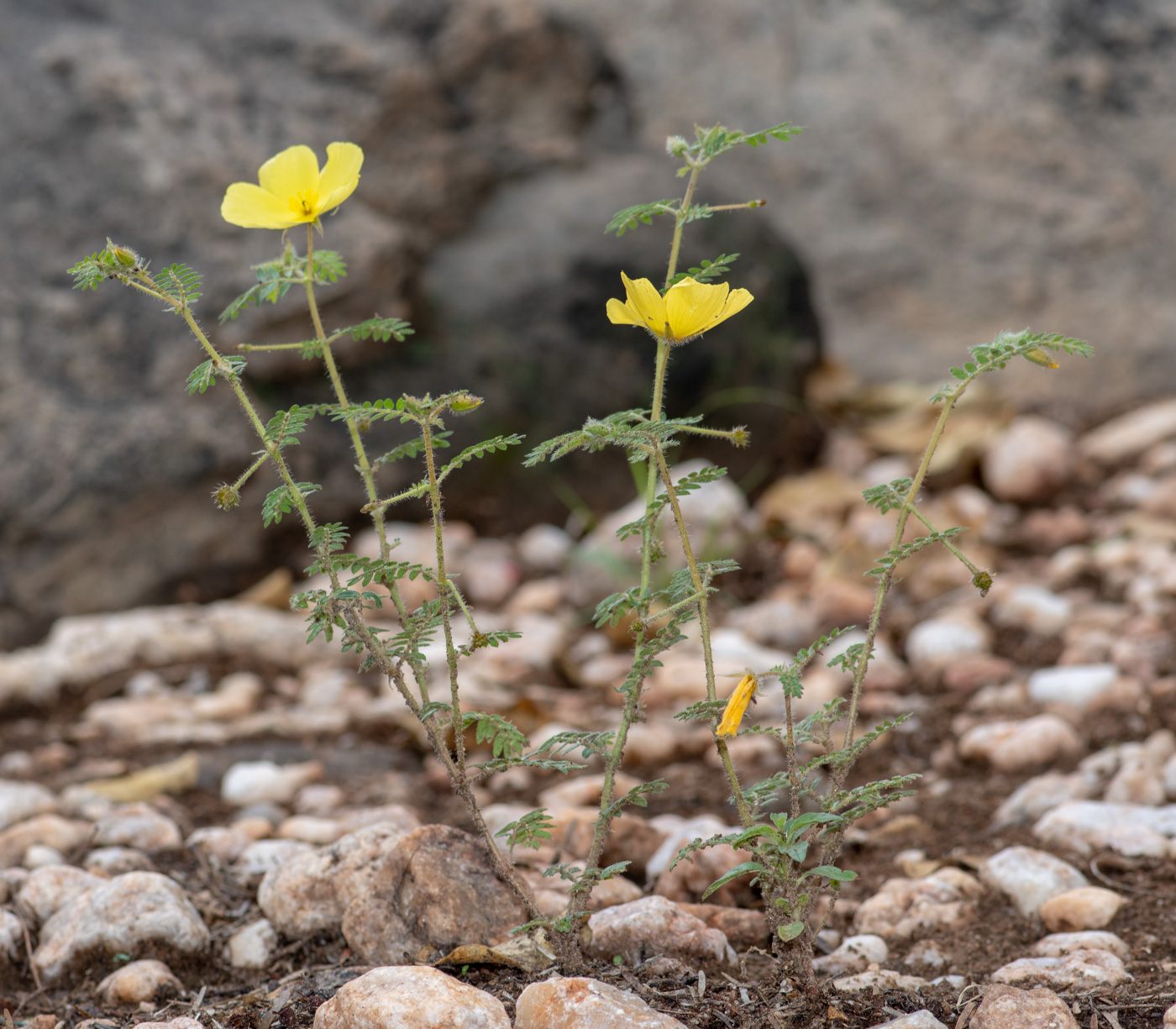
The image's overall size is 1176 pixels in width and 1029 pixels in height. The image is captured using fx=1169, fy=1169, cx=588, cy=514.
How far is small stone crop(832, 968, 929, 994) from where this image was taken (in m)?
1.59

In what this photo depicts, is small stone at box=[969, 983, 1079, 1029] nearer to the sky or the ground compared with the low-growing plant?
nearer to the ground

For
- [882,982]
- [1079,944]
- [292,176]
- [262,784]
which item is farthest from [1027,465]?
[292,176]

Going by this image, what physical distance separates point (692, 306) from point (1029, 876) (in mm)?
1235

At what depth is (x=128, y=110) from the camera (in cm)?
425

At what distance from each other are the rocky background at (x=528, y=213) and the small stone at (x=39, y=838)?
177 cm

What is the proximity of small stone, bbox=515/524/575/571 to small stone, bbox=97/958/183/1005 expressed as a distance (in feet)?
9.16

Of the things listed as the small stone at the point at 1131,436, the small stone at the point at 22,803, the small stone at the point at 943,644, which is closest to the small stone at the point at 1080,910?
the small stone at the point at 943,644

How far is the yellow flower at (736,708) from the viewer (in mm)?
1356

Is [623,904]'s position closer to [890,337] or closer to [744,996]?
[744,996]

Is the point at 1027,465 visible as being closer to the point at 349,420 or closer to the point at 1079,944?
the point at 1079,944

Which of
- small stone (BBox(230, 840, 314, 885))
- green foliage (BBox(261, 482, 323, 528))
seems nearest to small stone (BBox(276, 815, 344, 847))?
small stone (BBox(230, 840, 314, 885))

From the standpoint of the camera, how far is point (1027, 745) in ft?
8.68

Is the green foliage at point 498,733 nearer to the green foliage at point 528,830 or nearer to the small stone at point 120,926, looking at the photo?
the green foliage at point 528,830

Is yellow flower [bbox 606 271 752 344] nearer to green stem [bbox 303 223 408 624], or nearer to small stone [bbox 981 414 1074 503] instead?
green stem [bbox 303 223 408 624]
